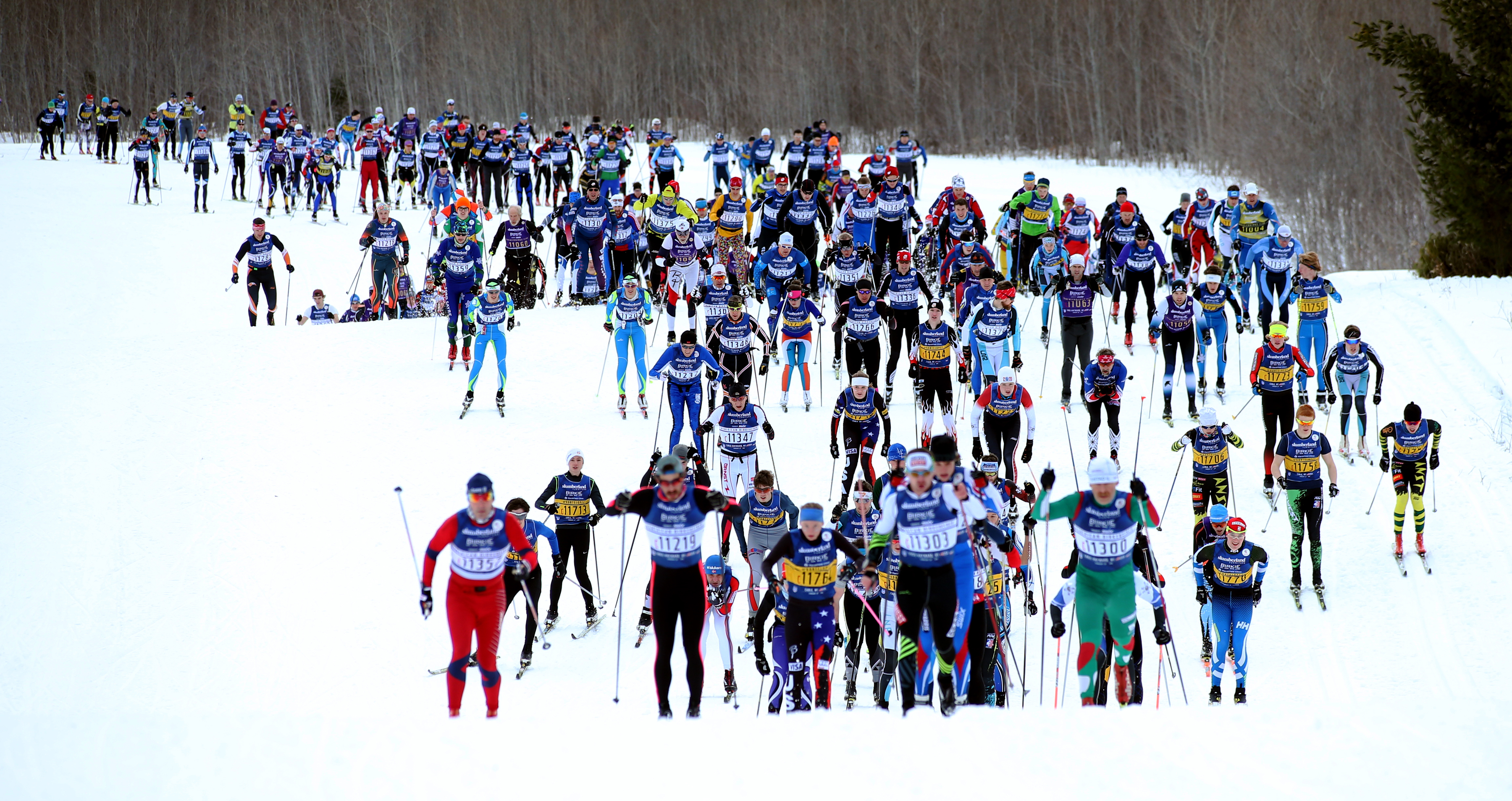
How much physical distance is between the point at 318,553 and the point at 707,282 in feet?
18.1

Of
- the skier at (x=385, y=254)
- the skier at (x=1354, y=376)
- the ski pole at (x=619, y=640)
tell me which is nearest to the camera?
the ski pole at (x=619, y=640)

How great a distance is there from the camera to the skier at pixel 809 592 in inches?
313

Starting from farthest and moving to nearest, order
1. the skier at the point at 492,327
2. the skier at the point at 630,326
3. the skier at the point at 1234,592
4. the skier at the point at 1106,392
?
1. the skier at the point at 492,327
2. the skier at the point at 630,326
3. the skier at the point at 1106,392
4. the skier at the point at 1234,592

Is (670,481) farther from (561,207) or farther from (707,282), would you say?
(561,207)

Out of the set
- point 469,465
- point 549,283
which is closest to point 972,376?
point 469,465

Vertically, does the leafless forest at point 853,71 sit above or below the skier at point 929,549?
above

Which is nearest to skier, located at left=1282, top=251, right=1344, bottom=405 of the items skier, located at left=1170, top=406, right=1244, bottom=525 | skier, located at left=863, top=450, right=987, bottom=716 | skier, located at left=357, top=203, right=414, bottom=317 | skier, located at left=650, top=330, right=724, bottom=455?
skier, located at left=1170, top=406, right=1244, bottom=525

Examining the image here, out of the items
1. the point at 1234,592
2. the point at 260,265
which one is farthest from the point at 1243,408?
the point at 260,265

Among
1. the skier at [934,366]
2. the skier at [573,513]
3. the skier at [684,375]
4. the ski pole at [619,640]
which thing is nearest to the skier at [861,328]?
the skier at [934,366]

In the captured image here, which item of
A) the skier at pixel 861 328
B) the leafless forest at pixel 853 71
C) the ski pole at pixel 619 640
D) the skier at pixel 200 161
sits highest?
the leafless forest at pixel 853 71

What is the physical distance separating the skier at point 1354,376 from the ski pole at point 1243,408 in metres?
1.04

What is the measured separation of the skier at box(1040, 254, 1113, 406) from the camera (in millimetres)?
13828

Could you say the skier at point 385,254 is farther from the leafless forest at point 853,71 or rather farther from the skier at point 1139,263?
the leafless forest at point 853,71

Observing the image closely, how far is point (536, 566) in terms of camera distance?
878cm
